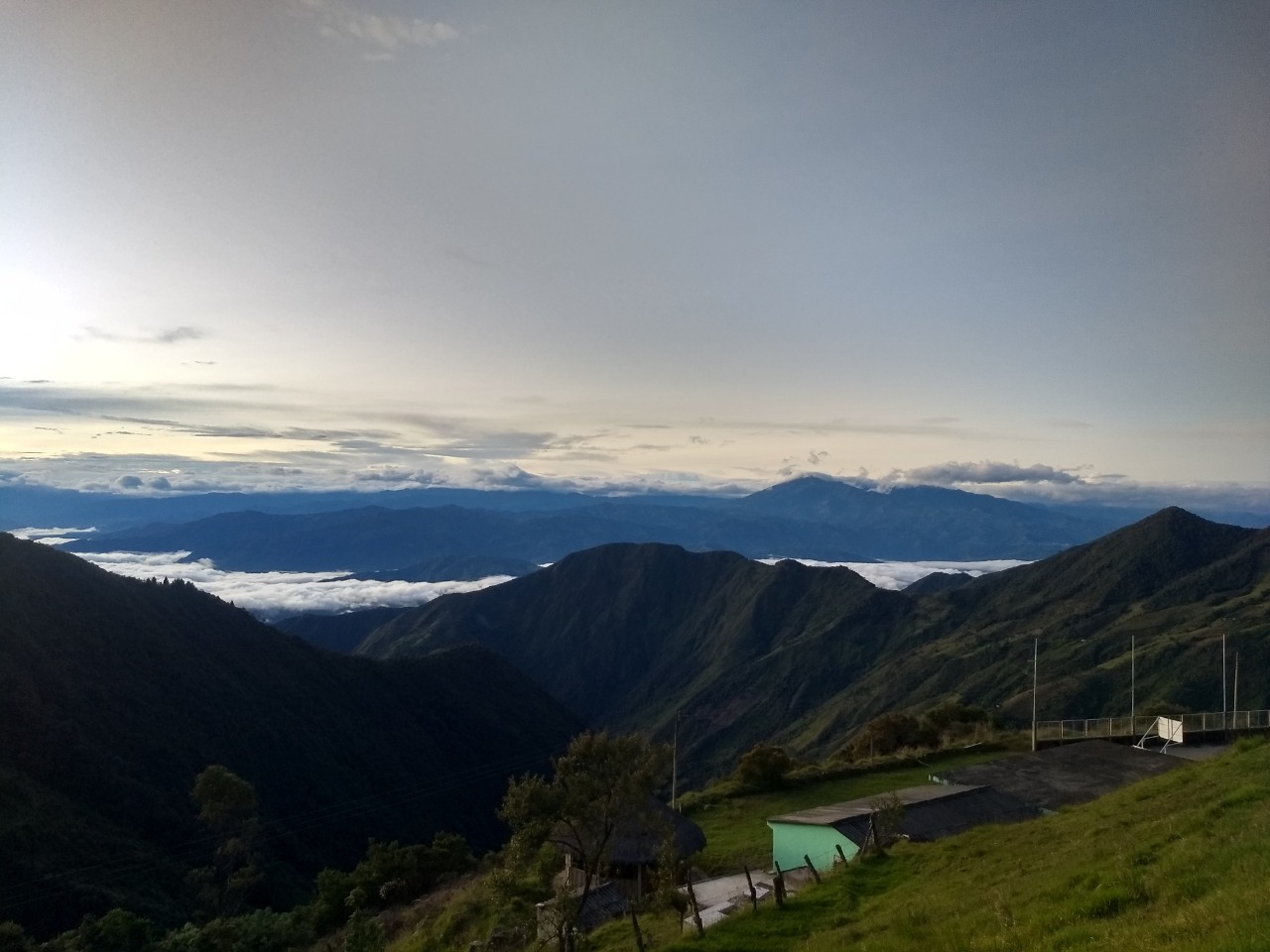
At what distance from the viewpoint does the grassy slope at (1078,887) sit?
29.7 ft

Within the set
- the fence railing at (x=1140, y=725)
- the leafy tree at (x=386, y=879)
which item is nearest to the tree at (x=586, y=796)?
the leafy tree at (x=386, y=879)

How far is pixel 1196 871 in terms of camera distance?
34.9 ft

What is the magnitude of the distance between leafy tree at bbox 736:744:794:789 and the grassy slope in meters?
21.7

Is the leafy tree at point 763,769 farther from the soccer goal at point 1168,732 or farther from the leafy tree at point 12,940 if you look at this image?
the leafy tree at point 12,940

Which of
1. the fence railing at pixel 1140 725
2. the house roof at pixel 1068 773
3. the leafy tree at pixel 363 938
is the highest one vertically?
the house roof at pixel 1068 773

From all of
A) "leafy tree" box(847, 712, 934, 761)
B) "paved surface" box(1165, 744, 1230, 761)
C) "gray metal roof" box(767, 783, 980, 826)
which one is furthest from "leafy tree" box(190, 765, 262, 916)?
"paved surface" box(1165, 744, 1230, 761)

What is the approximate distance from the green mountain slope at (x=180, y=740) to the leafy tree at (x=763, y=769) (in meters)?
37.7

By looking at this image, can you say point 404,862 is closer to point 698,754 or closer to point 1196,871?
point 1196,871

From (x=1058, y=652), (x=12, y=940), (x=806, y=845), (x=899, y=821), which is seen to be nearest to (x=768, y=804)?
(x=806, y=845)

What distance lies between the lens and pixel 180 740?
8244cm

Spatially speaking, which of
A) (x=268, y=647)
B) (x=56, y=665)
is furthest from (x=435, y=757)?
(x=56, y=665)

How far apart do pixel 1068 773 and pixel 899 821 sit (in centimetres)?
1547

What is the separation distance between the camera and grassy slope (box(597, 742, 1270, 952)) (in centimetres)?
906

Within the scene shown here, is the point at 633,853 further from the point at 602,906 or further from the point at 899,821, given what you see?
the point at 899,821
